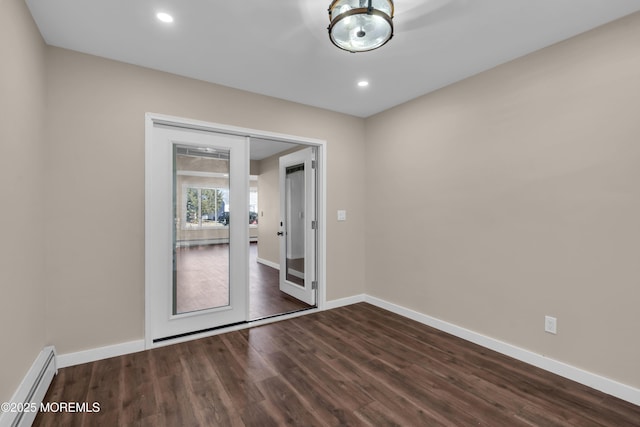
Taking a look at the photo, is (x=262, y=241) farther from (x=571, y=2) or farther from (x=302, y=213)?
(x=571, y=2)

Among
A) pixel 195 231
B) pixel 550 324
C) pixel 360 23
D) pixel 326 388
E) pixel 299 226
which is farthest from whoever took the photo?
pixel 299 226

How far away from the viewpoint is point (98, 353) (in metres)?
2.59

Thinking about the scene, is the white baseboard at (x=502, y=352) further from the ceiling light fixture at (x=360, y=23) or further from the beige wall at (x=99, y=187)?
the ceiling light fixture at (x=360, y=23)

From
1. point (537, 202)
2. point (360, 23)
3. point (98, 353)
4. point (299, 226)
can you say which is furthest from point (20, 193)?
point (537, 202)

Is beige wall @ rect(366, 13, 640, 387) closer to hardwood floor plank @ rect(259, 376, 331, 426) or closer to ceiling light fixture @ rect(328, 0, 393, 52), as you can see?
ceiling light fixture @ rect(328, 0, 393, 52)

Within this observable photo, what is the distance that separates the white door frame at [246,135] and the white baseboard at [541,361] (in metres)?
1.28

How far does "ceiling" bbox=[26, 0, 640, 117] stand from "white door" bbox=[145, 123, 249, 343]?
743mm

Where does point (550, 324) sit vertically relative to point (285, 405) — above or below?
above

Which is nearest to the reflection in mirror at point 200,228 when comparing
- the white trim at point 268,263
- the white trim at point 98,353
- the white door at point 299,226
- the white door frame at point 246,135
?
the white door frame at point 246,135

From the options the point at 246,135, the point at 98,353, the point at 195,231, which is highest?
the point at 246,135

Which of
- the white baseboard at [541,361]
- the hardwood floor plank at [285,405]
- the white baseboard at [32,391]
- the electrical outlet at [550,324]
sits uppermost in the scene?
the electrical outlet at [550,324]

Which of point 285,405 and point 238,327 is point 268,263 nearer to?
point 238,327

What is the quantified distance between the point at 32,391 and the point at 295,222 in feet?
10.8

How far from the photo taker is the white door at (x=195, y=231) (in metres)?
2.90
